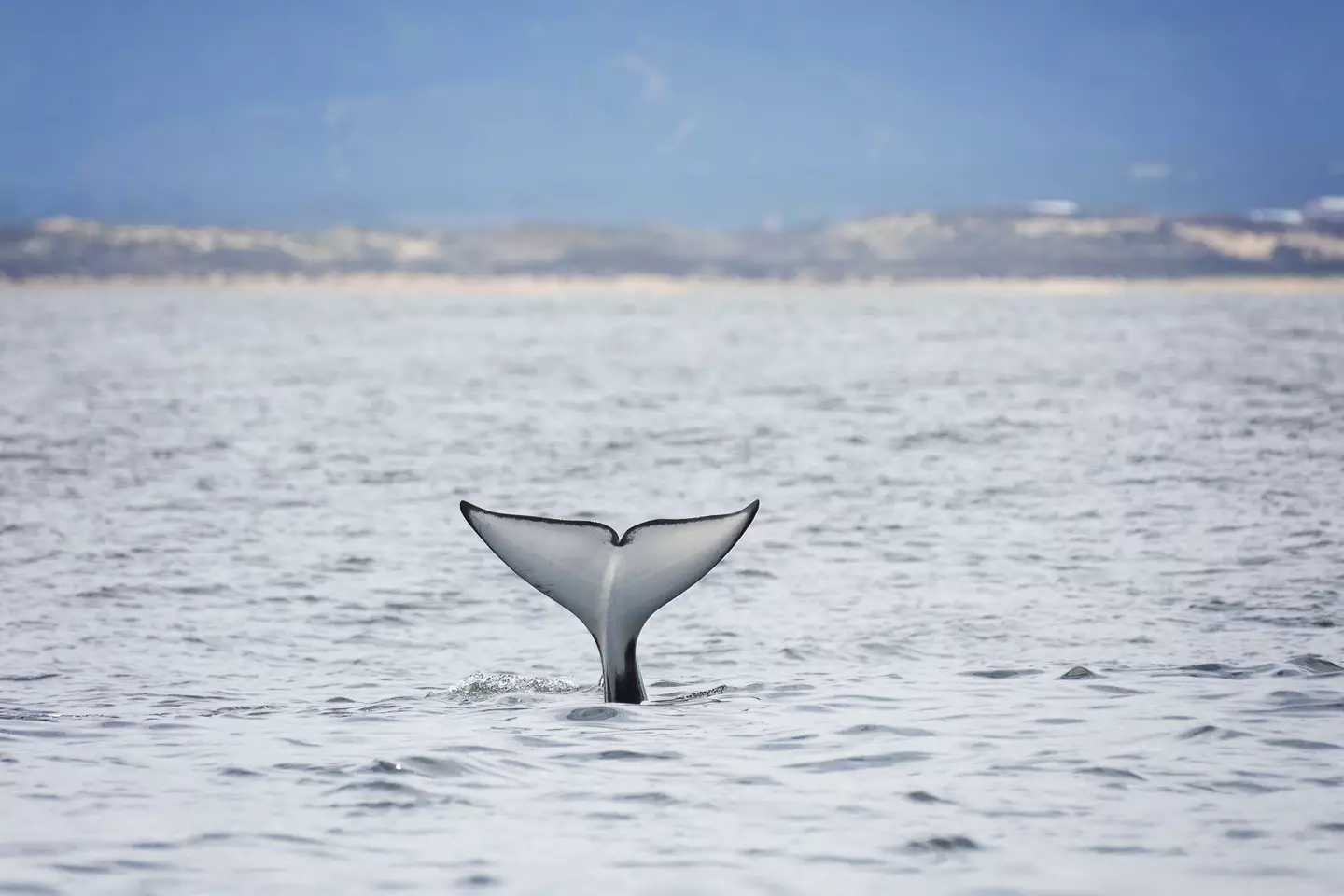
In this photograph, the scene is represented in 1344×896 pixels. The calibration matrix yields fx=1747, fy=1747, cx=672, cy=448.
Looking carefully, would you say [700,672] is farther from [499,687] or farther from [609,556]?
[609,556]

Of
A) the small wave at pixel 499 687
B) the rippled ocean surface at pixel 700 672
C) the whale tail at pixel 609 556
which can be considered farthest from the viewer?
the small wave at pixel 499 687

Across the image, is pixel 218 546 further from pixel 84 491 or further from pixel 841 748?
pixel 841 748

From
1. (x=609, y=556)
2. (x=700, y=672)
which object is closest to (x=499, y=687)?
(x=700, y=672)

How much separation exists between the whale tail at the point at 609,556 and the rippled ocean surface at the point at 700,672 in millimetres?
985

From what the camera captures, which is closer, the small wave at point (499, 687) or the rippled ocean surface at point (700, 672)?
the rippled ocean surface at point (700, 672)

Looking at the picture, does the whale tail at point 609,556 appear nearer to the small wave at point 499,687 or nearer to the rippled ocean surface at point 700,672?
the rippled ocean surface at point 700,672

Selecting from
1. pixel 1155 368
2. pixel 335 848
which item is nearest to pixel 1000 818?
pixel 335 848

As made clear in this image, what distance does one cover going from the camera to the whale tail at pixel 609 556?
1091 centimetres

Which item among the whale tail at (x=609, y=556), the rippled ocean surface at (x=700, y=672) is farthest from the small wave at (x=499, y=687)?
the whale tail at (x=609, y=556)

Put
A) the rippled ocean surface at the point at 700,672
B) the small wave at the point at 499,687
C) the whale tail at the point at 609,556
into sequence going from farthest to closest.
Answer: the small wave at the point at 499,687
the whale tail at the point at 609,556
the rippled ocean surface at the point at 700,672

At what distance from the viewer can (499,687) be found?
14172mm

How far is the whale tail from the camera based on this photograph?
1091 centimetres

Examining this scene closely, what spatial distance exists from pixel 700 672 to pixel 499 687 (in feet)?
6.41

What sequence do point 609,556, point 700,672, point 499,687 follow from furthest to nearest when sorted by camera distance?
point 700,672 < point 499,687 < point 609,556
